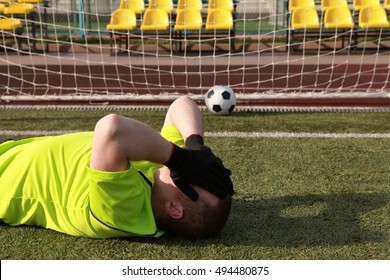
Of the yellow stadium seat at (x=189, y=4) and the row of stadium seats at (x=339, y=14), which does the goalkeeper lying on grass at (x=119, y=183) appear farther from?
the row of stadium seats at (x=339, y=14)

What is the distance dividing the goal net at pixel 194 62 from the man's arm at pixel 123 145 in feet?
11.4

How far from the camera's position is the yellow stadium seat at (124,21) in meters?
9.87

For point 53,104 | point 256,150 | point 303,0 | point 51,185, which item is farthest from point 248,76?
point 51,185

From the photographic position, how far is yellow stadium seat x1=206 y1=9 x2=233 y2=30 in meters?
9.71

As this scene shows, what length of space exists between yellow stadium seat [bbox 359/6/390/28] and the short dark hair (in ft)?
26.0

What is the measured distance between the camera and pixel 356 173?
12.6ft

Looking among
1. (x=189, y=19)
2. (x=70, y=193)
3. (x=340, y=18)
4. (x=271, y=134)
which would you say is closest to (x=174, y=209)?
(x=70, y=193)

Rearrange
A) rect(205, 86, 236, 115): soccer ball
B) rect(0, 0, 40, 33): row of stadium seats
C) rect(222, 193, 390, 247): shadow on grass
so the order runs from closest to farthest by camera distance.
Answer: rect(222, 193, 390, 247): shadow on grass → rect(205, 86, 236, 115): soccer ball → rect(0, 0, 40, 33): row of stadium seats

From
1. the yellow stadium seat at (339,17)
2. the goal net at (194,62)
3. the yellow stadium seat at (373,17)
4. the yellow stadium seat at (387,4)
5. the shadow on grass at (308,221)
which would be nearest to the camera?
the shadow on grass at (308,221)

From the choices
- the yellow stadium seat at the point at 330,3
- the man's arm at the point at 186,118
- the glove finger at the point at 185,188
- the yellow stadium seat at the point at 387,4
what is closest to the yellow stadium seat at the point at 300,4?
the yellow stadium seat at the point at 330,3

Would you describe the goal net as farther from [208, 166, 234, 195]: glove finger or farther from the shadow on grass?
[208, 166, 234, 195]: glove finger

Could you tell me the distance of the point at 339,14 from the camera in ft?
33.4

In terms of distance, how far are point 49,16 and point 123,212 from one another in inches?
453

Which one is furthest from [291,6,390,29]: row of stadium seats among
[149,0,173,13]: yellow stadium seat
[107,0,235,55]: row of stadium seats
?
[149,0,173,13]: yellow stadium seat
